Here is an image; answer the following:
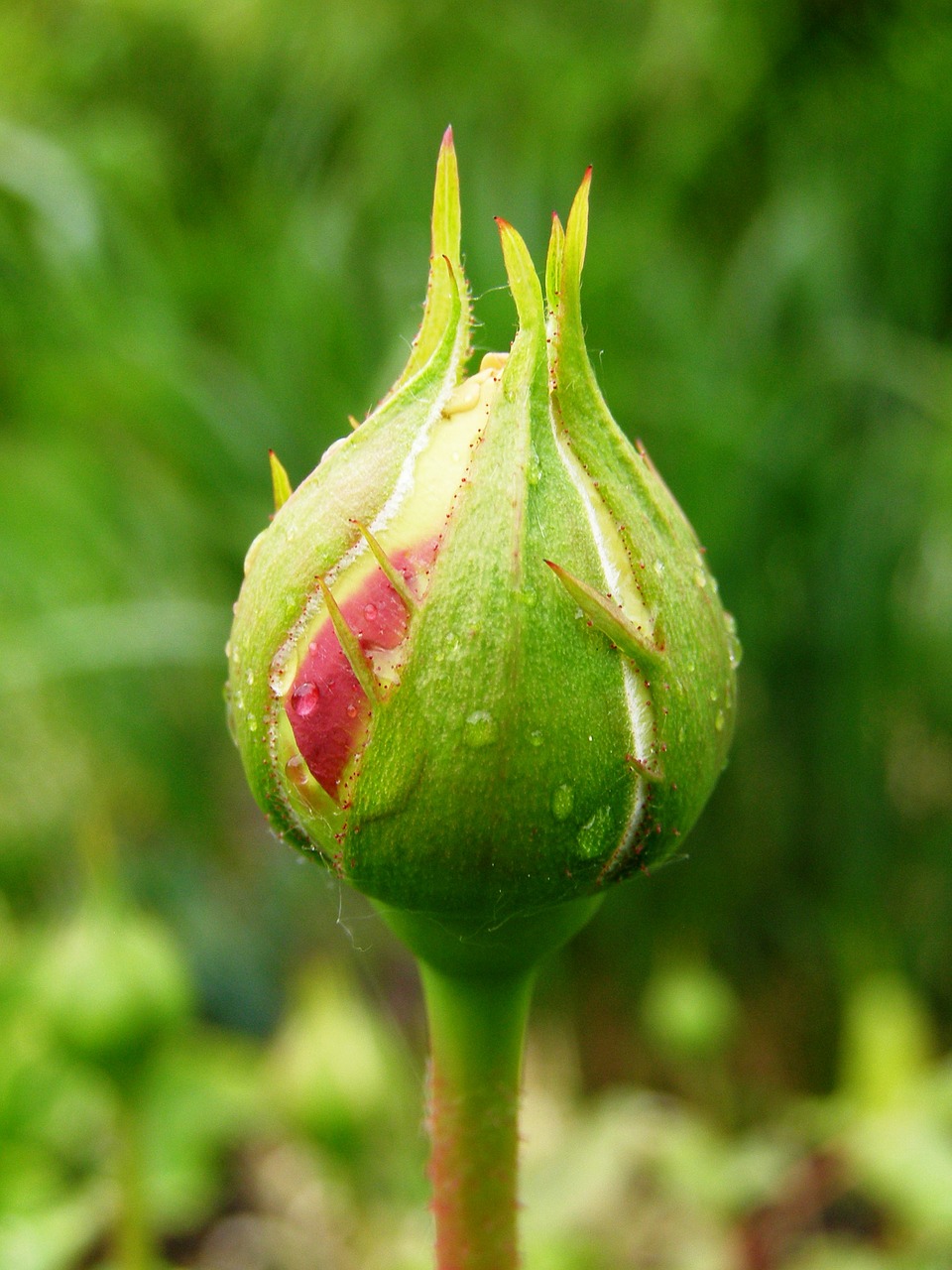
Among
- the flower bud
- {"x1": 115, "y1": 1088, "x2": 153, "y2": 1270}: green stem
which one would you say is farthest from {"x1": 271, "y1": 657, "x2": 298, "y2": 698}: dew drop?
{"x1": 115, "y1": 1088, "x2": 153, "y2": 1270}: green stem

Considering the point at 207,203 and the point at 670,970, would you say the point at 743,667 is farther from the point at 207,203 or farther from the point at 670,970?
the point at 207,203

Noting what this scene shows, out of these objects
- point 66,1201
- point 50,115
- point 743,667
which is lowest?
point 66,1201

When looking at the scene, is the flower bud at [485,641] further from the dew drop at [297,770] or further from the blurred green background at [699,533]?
the blurred green background at [699,533]

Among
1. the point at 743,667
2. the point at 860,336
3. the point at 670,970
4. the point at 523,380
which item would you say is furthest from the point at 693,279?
the point at 523,380

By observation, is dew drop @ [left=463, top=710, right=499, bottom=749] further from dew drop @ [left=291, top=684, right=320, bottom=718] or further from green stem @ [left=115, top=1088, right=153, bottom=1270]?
green stem @ [left=115, top=1088, right=153, bottom=1270]

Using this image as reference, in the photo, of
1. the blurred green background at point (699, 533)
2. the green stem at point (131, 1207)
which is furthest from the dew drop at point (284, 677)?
the blurred green background at point (699, 533)

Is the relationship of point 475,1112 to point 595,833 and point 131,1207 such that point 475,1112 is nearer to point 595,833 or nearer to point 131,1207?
point 595,833
